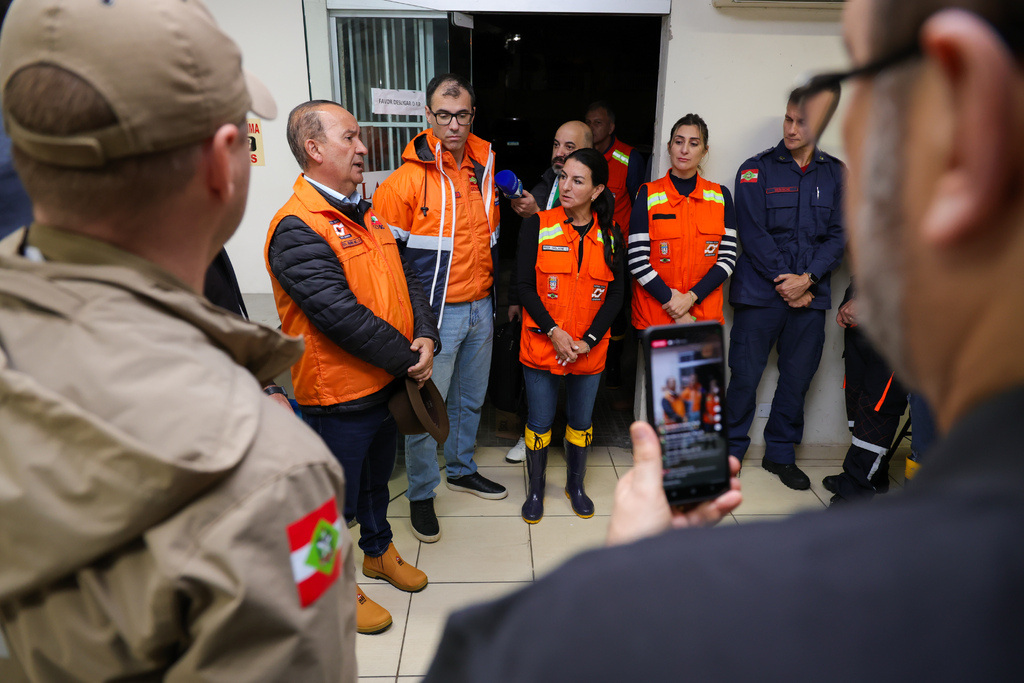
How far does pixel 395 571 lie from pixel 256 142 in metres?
2.28

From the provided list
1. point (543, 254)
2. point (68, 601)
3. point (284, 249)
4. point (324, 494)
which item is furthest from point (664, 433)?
point (543, 254)

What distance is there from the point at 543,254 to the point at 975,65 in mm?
2481

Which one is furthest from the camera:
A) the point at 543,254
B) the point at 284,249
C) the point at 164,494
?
the point at 543,254

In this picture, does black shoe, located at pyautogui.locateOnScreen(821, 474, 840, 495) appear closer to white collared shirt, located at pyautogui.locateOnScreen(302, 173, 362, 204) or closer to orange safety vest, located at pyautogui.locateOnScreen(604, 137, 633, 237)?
orange safety vest, located at pyautogui.locateOnScreen(604, 137, 633, 237)

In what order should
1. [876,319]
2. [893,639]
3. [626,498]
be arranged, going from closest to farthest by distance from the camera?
[893,639]
[876,319]
[626,498]

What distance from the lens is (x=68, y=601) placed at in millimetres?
625


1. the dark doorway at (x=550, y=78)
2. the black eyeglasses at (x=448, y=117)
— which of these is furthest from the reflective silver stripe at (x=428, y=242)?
the dark doorway at (x=550, y=78)

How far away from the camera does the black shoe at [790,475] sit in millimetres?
3184

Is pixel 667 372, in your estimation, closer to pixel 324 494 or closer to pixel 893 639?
pixel 324 494

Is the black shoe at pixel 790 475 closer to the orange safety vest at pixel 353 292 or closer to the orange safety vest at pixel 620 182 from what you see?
the orange safety vest at pixel 620 182

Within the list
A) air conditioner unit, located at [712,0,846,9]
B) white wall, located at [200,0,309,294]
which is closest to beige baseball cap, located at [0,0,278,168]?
white wall, located at [200,0,309,294]

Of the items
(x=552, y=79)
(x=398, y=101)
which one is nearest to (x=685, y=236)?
(x=398, y=101)

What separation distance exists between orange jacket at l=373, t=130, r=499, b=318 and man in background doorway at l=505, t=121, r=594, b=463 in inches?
13.0

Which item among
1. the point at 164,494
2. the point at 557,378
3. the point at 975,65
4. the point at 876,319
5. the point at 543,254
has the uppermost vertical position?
the point at 975,65
